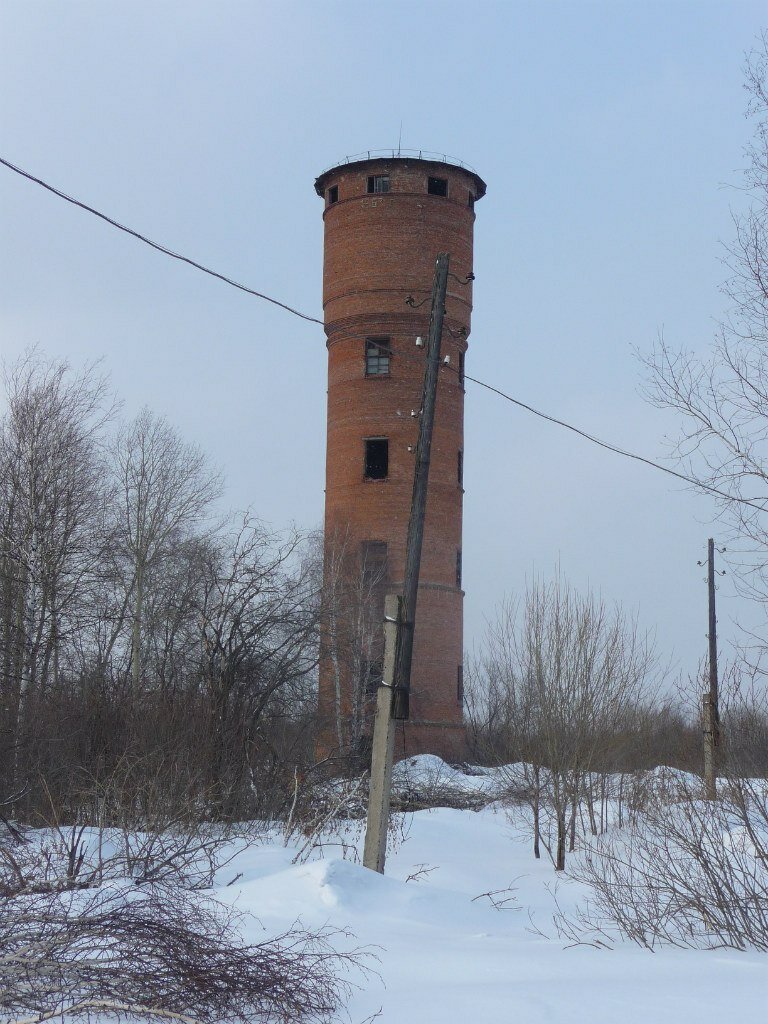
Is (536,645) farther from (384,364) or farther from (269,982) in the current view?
(384,364)

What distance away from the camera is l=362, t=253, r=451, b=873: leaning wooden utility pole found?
37.1ft

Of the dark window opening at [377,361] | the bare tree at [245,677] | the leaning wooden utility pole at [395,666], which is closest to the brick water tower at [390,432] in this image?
the dark window opening at [377,361]

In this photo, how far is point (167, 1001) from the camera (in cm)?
543

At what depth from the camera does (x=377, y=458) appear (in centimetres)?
3334

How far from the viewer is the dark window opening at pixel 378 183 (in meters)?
34.1

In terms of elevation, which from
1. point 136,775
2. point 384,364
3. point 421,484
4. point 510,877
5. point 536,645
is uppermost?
point 384,364

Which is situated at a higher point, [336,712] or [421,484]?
[421,484]

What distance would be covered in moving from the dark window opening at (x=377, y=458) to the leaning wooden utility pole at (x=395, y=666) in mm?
20573

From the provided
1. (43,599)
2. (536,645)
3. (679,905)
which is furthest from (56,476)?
(679,905)

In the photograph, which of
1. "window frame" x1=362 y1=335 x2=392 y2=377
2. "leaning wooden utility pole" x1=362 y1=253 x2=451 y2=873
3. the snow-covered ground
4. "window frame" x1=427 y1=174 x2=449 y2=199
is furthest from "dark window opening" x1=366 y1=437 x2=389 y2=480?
"leaning wooden utility pole" x1=362 y1=253 x2=451 y2=873

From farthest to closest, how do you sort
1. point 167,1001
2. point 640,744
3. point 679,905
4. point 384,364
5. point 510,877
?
point 384,364 < point 640,744 < point 510,877 < point 679,905 < point 167,1001

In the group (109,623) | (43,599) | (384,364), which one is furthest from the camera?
(384,364)

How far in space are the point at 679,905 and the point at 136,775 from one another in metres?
6.98

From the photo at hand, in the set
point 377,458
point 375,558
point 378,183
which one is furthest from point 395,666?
point 378,183
